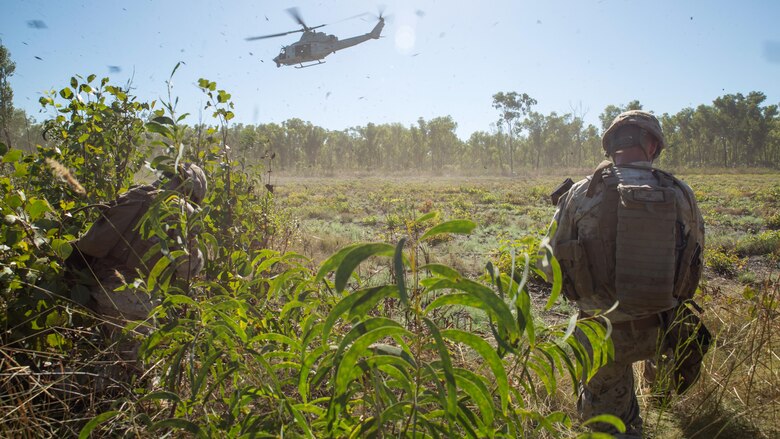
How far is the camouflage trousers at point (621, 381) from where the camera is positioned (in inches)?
93.5

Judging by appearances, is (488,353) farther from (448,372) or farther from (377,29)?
(377,29)

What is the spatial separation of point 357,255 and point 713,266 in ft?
27.2

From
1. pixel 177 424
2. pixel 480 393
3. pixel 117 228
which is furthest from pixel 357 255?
pixel 117 228

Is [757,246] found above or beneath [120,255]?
beneath

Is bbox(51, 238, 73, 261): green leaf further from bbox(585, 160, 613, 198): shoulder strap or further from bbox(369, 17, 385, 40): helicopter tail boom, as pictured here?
bbox(369, 17, 385, 40): helicopter tail boom

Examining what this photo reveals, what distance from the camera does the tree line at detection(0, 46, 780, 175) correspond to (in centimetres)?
5338

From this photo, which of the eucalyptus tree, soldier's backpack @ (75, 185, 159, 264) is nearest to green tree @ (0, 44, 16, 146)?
soldier's backpack @ (75, 185, 159, 264)

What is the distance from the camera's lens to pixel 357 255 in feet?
1.97

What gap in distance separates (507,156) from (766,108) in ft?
106

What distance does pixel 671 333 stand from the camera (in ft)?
8.07

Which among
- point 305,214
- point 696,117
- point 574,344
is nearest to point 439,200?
point 305,214

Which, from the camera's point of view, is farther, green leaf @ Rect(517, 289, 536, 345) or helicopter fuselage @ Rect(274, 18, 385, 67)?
helicopter fuselage @ Rect(274, 18, 385, 67)

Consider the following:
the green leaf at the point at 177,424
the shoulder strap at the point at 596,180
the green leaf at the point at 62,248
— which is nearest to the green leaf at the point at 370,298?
the green leaf at the point at 177,424

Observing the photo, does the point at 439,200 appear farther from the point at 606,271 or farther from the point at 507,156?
the point at 507,156
